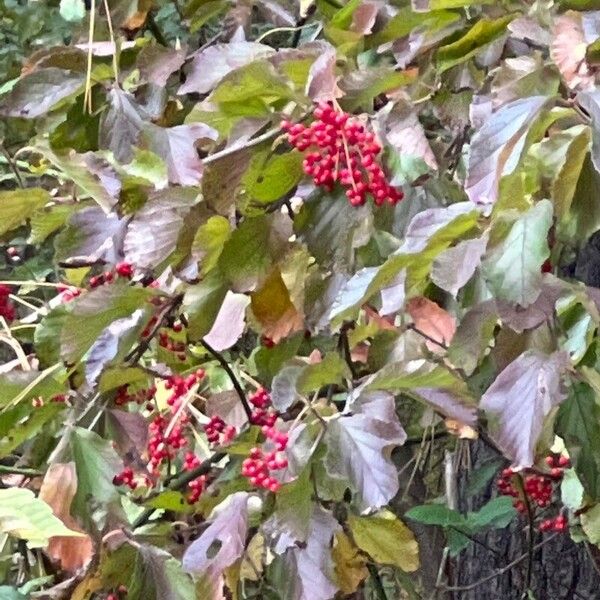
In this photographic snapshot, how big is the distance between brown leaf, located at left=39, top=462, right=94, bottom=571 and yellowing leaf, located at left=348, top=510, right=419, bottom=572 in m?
0.23

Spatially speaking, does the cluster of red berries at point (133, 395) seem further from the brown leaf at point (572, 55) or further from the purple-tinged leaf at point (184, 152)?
the brown leaf at point (572, 55)

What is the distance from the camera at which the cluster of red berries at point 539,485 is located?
3.29 ft

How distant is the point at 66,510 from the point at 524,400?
1.25ft

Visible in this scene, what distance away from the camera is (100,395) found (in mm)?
847

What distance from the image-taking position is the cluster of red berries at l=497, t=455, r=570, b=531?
100 centimetres

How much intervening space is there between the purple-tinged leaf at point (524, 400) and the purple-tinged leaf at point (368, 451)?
8 cm

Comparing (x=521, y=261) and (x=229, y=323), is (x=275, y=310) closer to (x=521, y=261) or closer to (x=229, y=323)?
(x=229, y=323)

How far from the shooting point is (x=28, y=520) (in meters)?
0.51

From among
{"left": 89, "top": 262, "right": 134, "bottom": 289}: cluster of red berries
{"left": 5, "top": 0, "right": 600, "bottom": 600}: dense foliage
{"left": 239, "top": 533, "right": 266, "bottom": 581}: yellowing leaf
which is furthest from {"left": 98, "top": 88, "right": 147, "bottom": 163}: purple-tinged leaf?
{"left": 239, "top": 533, "right": 266, "bottom": 581}: yellowing leaf

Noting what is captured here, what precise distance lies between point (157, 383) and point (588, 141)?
2.04ft

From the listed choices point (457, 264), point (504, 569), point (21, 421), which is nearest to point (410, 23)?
point (457, 264)

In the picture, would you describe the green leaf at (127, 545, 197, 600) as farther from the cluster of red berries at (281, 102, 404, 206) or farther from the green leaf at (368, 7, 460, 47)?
the green leaf at (368, 7, 460, 47)

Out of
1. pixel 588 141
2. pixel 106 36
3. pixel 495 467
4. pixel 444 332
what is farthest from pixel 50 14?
pixel 588 141

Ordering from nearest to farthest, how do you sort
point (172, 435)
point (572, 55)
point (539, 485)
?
point (572, 55) < point (172, 435) < point (539, 485)
